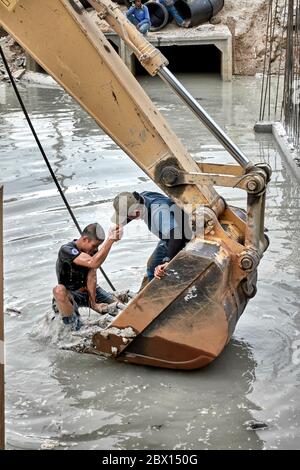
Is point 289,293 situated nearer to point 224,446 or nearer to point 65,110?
point 224,446

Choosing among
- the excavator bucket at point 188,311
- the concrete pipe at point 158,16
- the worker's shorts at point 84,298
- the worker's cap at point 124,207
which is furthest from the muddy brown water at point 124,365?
the concrete pipe at point 158,16

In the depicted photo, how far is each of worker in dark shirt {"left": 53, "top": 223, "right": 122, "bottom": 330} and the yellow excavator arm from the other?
64 cm

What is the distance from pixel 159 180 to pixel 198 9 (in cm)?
1473

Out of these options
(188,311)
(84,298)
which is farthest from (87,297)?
(188,311)

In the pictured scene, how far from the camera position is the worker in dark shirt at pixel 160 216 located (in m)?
5.86

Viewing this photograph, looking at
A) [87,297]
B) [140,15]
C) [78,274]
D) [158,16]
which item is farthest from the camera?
[158,16]

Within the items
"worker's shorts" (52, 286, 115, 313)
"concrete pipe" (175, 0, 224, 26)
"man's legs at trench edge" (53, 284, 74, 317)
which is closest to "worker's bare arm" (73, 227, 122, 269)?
"man's legs at trench edge" (53, 284, 74, 317)

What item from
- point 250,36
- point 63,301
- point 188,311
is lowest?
point 250,36

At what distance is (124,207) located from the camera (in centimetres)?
589

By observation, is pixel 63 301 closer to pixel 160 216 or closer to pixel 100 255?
pixel 100 255

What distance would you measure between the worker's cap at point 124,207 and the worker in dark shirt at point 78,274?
252 millimetres

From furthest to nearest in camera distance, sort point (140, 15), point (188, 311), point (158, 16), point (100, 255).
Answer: point (158, 16), point (140, 15), point (100, 255), point (188, 311)
